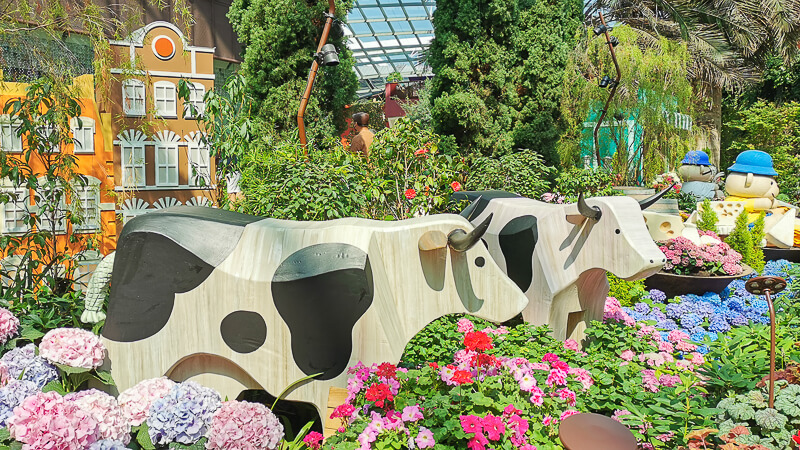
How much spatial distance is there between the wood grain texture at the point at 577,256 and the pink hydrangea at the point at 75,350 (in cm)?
277

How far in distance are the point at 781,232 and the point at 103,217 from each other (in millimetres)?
8320

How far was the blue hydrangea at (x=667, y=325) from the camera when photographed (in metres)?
4.86

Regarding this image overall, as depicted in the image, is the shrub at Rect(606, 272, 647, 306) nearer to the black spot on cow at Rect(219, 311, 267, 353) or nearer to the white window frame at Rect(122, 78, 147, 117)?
the black spot on cow at Rect(219, 311, 267, 353)

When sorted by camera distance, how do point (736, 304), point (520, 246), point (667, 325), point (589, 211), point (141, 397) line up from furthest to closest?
1. point (736, 304)
2. point (667, 325)
3. point (520, 246)
4. point (589, 211)
5. point (141, 397)

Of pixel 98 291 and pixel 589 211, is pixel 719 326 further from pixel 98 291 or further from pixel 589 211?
pixel 98 291

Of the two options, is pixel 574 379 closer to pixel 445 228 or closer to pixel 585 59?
pixel 445 228

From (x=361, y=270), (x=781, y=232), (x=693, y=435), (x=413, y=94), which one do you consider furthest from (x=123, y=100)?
(x=413, y=94)

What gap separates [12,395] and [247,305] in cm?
107

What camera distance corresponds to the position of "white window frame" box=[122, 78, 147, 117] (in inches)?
251

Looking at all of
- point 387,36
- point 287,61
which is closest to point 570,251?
point 287,61

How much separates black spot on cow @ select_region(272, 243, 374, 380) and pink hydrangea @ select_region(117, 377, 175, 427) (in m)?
0.60

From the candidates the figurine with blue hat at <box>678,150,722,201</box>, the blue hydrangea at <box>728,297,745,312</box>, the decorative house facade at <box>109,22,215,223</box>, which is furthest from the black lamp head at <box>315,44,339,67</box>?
the figurine with blue hat at <box>678,150,722,201</box>

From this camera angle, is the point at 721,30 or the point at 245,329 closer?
the point at 245,329

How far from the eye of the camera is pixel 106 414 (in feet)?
7.88
